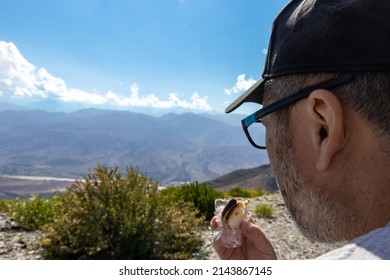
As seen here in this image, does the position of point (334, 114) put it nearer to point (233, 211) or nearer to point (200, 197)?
point (233, 211)

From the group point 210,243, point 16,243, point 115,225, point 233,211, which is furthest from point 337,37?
point 16,243

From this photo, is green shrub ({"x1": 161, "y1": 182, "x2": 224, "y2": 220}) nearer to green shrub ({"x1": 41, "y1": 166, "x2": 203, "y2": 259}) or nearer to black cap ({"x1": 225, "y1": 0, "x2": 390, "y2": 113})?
green shrub ({"x1": 41, "y1": 166, "x2": 203, "y2": 259})

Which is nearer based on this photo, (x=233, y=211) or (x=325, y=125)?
(x=325, y=125)


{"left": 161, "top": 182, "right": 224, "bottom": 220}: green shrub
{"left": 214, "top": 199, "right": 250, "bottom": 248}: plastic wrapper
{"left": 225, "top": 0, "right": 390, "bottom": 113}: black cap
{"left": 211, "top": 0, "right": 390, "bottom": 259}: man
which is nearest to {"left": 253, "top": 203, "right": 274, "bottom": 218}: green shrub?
{"left": 161, "top": 182, "right": 224, "bottom": 220}: green shrub

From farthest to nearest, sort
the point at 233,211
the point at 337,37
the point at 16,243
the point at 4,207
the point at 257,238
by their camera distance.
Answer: the point at 4,207 < the point at 16,243 < the point at 233,211 < the point at 257,238 < the point at 337,37

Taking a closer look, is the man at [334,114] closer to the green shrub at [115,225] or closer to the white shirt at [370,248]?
the white shirt at [370,248]

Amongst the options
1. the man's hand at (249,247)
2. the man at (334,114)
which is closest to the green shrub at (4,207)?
the man's hand at (249,247)
